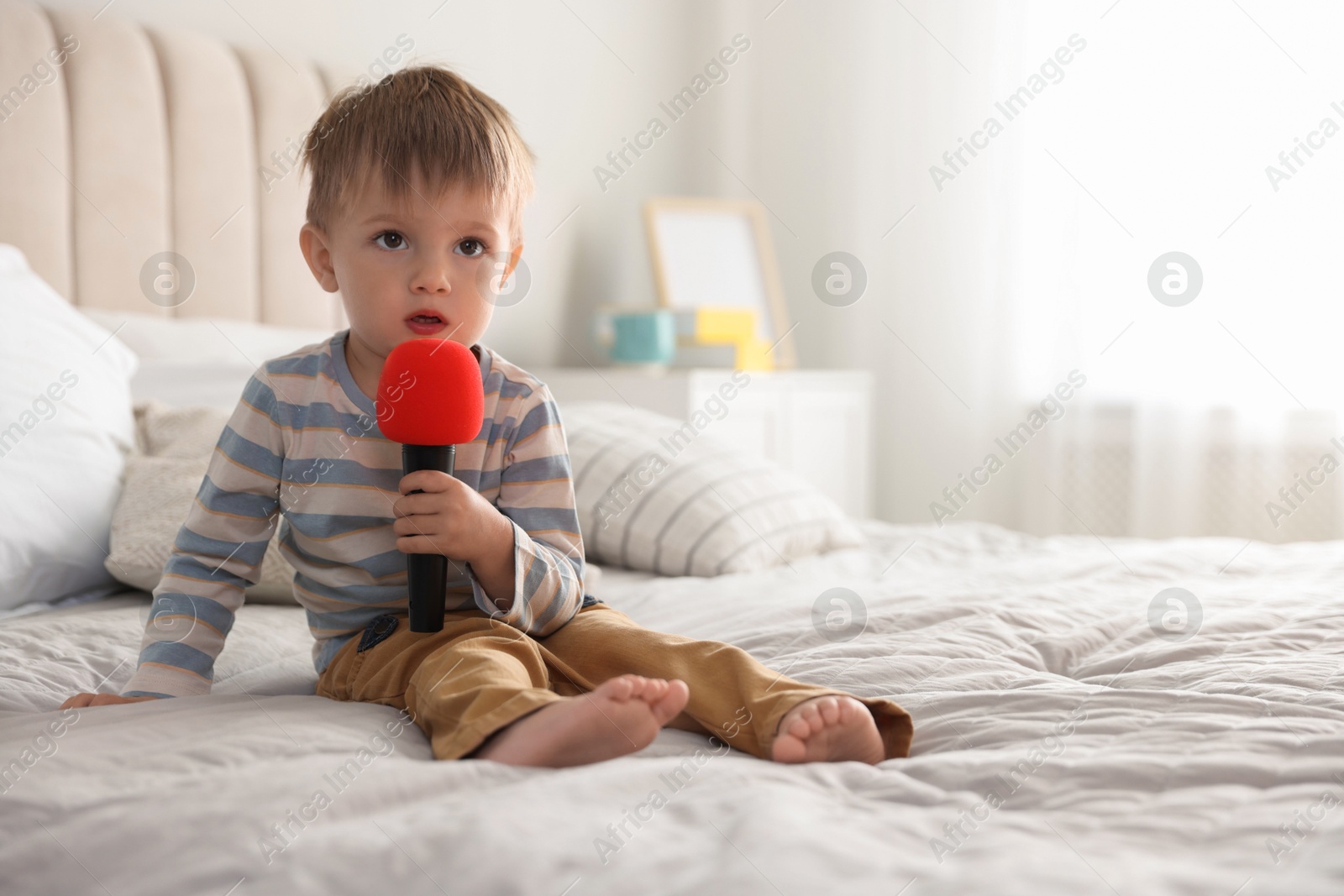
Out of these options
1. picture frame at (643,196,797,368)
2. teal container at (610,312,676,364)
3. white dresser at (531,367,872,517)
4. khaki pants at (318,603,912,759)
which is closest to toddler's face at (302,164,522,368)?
khaki pants at (318,603,912,759)

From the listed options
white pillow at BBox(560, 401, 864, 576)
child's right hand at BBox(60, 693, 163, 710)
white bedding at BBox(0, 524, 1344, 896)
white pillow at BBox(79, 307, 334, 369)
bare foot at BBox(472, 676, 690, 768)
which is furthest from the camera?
white pillow at BBox(79, 307, 334, 369)

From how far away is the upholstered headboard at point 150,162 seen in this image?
5.02 feet

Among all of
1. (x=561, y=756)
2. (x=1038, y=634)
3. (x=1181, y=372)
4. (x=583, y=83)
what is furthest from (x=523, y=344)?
(x=561, y=756)

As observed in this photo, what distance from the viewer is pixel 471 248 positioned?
0.86m

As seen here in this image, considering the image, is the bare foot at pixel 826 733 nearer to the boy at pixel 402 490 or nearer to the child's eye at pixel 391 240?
the boy at pixel 402 490

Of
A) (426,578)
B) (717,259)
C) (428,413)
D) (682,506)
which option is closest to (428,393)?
(428,413)

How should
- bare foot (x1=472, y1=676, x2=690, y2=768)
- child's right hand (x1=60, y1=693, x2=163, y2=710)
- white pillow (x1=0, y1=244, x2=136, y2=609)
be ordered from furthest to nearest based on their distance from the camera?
white pillow (x1=0, y1=244, x2=136, y2=609)
child's right hand (x1=60, y1=693, x2=163, y2=710)
bare foot (x1=472, y1=676, x2=690, y2=768)

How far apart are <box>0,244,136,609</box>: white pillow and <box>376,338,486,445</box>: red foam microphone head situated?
0.61m

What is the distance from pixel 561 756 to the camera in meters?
0.64

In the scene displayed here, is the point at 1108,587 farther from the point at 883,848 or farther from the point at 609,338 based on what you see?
the point at 609,338

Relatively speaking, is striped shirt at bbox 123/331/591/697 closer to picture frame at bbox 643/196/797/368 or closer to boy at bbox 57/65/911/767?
boy at bbox 57/65/911/767

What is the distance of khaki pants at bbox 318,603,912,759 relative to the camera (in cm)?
68

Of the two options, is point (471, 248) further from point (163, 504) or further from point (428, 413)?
point (163, 504)

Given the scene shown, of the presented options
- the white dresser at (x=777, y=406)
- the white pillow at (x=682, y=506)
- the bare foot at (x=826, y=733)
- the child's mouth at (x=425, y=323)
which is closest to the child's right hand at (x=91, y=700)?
the child's mouth at (x=425, y=323)
